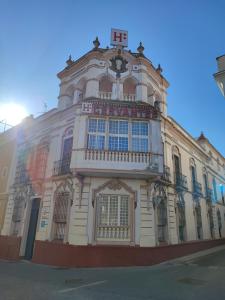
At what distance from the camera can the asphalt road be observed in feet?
22.2

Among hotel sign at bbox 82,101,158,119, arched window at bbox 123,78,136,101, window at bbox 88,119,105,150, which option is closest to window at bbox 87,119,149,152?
window at bbox 88,119,105,150

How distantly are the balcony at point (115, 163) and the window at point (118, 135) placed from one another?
25.0 inches

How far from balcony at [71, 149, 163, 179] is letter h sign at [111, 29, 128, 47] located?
844 cm

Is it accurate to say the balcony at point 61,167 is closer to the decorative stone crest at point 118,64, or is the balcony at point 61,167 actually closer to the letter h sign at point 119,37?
the decorative stone crest at point 118,64

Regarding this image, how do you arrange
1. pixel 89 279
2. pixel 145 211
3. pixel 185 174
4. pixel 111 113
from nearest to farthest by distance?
1. pixel 89 279
2. pixel 145 211
3. pixel 111 113
4. pixel 185 174

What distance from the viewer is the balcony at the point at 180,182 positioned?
A: 15.7m

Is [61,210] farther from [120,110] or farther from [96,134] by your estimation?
[120,110]

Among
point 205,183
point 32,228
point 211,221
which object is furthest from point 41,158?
point 211,221

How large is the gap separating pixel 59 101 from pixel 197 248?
1506cm

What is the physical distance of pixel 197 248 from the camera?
16.3m

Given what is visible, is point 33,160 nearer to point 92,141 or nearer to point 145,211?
point 92,141

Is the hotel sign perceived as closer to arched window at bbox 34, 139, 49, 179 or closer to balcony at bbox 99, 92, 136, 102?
balcony at bbox 99, 92, 136, 102

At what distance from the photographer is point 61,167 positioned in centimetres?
1402

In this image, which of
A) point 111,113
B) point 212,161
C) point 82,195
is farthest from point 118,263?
point 212,161
